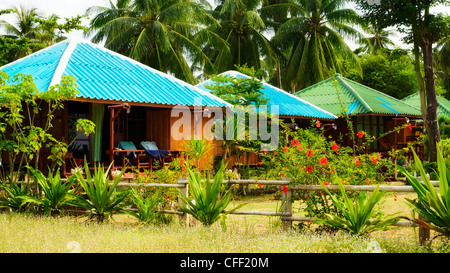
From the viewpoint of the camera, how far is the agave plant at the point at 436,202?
5801 mm

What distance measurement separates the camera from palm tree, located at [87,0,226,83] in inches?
1009

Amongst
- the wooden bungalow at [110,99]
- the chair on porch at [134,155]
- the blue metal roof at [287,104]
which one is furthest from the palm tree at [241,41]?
the chair on porch at [134,155]

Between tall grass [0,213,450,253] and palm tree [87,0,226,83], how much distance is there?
60.6 feet

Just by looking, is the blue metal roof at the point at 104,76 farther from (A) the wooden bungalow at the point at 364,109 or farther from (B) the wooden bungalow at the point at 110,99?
(A) the wooden bungalow at the point at 364,109

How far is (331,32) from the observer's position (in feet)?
100

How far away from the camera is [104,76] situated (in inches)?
548

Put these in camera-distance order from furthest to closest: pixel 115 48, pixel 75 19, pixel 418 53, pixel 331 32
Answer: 1. pixel 331 32
2. pixel 115 48
3. pixel 418 53
4. pixel 75 19

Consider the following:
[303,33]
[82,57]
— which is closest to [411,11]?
[82,57]

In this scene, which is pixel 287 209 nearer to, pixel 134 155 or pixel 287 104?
pixel 134 155

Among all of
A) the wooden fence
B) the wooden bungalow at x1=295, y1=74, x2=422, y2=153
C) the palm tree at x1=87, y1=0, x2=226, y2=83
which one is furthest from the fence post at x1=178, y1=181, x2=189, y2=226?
the palm tree at x1=87, y1=0, x2=226, y2=83

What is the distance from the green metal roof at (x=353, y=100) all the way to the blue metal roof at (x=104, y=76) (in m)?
9.79

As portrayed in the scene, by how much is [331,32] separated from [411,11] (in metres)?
13.1

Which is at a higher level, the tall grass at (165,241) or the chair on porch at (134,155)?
the chair on porch at (134,155)
